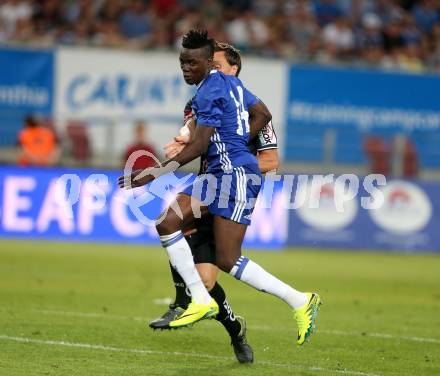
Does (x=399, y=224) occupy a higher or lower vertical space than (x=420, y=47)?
lower

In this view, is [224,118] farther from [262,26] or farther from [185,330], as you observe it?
[262,26]

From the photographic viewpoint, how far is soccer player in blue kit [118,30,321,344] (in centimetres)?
764

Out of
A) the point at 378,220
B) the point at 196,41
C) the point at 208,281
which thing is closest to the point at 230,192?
the point at 208,281

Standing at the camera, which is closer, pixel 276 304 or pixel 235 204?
pixel 235 204

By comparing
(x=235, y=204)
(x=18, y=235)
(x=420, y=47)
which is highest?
(x=420, y=47)

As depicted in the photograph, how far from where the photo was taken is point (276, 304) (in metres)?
12.6

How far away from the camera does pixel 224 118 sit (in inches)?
309

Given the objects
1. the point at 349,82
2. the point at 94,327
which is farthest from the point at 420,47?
the point at 94,327

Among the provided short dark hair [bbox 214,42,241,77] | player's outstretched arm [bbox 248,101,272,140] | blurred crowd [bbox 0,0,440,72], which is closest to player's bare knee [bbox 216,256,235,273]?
player's outstretched arm [bbox 248,101,272,140]

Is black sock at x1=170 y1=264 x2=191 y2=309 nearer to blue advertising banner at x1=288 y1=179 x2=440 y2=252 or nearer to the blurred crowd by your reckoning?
blue advertising banner at x1=288 y1=179 x2=440 y2=252

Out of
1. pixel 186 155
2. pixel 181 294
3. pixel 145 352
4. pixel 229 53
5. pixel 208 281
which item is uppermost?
pixel 229 53

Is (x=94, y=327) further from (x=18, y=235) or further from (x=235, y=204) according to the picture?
(x=18, y=235)

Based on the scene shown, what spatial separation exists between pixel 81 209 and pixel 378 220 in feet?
17.9

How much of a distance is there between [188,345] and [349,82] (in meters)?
14.4
